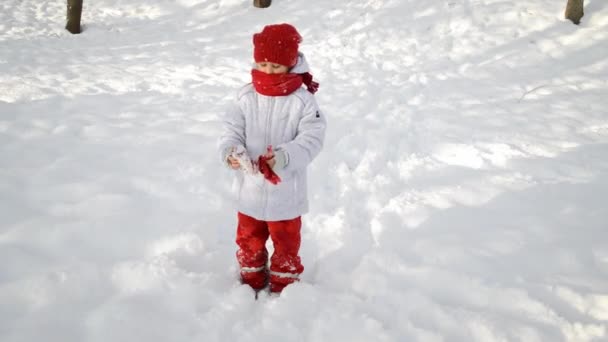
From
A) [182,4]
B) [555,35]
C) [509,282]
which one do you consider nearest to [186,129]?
[509,282]

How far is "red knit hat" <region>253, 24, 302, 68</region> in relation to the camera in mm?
2047

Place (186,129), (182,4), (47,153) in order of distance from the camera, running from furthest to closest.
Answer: (182,4) < (186,129) < (47,153)

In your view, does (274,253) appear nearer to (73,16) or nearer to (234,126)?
(234,126)

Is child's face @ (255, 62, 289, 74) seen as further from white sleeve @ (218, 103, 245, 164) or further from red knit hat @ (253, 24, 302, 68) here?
white sleeve @ (218, 103, 245, 164)

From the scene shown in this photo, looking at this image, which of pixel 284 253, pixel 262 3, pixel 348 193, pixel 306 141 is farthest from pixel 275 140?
pixel 262 3

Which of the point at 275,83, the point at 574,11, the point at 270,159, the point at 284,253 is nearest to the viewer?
the point at 270,159

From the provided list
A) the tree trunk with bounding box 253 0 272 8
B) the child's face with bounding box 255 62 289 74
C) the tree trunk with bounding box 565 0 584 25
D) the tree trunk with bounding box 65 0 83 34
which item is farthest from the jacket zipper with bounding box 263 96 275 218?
the tree trunk with bounding box 253 0 272 8

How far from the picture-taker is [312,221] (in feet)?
10.8

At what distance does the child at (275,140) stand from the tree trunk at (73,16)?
7.60 m

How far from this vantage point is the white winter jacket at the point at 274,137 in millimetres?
2178

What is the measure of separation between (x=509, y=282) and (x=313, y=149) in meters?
1.58

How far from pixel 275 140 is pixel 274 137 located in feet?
0.06

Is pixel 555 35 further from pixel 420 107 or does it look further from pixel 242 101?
pixel 242 101

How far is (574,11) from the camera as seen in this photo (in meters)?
6.80
